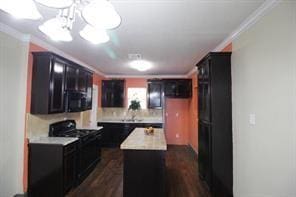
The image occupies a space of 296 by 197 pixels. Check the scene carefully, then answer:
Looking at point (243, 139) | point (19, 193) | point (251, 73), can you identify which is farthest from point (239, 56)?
point (19, 193)

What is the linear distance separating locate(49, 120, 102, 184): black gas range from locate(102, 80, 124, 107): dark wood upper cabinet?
6.98ft

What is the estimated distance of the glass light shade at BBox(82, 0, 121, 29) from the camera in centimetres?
113

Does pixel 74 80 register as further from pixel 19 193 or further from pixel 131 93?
pixel 131 93

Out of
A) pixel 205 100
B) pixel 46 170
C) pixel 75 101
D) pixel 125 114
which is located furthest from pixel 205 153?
pixel 125 114

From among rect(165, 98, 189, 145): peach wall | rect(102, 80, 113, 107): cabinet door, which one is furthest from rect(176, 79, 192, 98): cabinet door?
rect(102, 80, 113, 107): cabinet door

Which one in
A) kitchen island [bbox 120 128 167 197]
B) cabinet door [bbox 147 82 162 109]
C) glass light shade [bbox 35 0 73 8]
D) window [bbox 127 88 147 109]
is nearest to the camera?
glass light shade [bbox 35 0 73 8]

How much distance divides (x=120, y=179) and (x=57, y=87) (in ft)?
7.13

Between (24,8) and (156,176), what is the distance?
91.3 inches

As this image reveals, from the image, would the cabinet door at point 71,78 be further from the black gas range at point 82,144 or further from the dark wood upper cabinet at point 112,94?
the dark wood upper cabinet at point 112,94

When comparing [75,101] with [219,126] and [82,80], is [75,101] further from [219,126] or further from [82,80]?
[219,126]

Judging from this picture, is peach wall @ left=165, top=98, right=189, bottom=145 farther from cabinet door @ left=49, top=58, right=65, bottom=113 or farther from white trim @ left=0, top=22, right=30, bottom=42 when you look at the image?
white trim @ left=0, top=22, right=30, bottom=42

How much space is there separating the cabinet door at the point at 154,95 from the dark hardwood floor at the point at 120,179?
1870 mm

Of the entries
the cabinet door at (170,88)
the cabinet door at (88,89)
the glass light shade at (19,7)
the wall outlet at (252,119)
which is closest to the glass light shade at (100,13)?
the glass light shade at (19,7)

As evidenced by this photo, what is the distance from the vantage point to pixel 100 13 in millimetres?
1143
